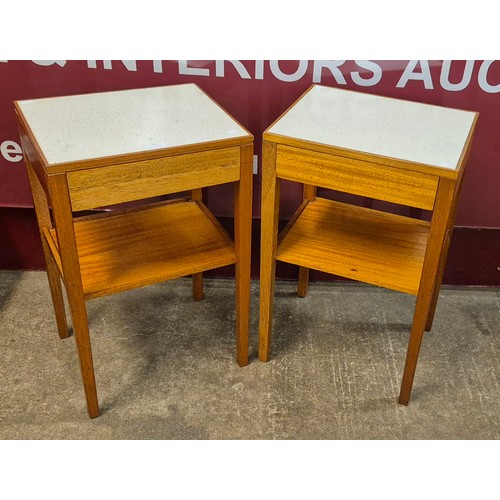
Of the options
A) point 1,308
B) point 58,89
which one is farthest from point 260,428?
point 58,89

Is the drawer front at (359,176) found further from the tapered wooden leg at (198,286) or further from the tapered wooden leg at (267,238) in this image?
the tapered wooden leg at (198,286)

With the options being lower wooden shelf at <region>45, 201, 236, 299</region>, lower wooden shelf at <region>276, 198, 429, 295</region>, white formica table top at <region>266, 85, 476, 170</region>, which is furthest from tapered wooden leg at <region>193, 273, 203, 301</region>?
white formica table top at <region>266, 85, 476, 170</region>

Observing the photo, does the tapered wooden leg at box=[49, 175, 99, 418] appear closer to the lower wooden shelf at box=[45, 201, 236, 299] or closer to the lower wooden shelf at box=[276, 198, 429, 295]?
the lower wooden shelf at box=[45, 201, 236, 299]

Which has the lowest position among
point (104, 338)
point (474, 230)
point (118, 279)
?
point (104, 338)

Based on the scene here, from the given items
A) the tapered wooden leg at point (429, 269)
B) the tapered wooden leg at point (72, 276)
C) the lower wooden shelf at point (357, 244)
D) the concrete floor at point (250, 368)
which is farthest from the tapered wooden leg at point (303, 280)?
the tapered wooden leg at point (72, 276)

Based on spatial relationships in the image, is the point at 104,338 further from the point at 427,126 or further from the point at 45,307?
the point at 427,126

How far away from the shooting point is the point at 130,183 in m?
1.38

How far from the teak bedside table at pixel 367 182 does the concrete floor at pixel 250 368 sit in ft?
0.35

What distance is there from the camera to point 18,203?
2021 mm

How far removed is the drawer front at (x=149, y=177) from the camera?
52.6 inches

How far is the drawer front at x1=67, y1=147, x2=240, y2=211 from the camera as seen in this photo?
1.34m

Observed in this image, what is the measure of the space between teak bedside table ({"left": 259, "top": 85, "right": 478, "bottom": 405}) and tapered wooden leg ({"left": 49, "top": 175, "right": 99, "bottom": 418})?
18.2 inches

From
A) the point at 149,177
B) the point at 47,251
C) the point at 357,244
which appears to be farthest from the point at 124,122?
the point at 357,244

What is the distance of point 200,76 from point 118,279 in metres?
0.65
